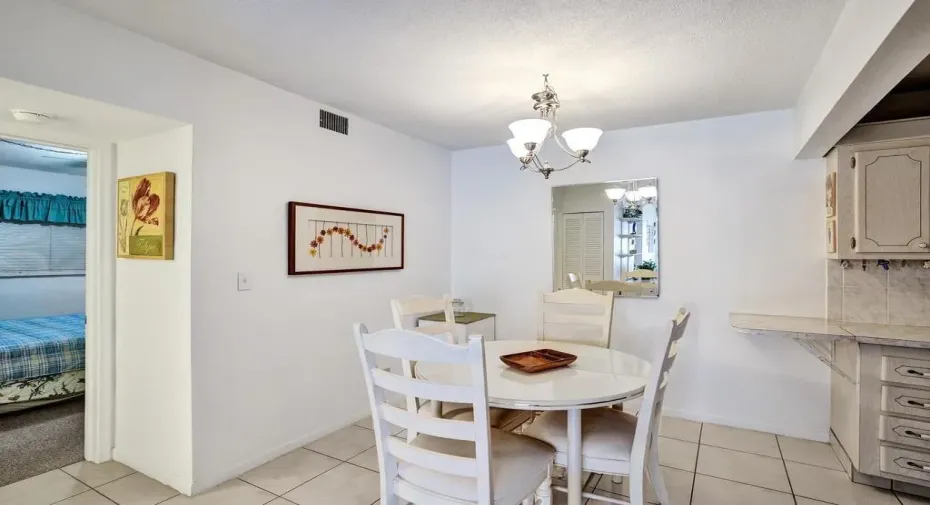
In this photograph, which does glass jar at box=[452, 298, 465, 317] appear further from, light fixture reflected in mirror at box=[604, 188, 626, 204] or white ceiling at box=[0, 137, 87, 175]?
white ceiling at box=[0, 137, 87, 175]

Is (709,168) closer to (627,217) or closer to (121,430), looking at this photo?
(627,217)

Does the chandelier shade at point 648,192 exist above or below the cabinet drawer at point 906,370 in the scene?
above

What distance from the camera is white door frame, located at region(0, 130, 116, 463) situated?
2.73m

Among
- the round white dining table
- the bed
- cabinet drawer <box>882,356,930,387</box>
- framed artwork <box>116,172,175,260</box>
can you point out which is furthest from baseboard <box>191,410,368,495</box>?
cabinet drawer <box>882,356,930,387</box>

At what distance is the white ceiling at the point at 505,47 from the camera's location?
187 centimetres

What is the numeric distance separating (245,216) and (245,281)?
37cm

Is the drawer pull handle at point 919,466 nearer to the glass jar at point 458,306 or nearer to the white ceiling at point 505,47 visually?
the white ceiling at point 505,47

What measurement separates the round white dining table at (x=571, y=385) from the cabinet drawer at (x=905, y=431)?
1.41 m

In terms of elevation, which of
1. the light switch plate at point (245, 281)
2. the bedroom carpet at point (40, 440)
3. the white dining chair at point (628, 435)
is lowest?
the bedroom carpet at point (40, 440)

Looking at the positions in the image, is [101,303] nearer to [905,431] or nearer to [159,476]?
[159,476]

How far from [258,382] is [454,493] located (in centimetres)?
170

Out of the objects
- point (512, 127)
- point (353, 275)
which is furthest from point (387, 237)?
point (512, 127)

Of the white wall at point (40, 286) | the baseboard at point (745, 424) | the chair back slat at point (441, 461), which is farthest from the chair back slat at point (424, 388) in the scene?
the white wall at point (40, 286)

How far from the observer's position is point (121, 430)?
8.96ft
